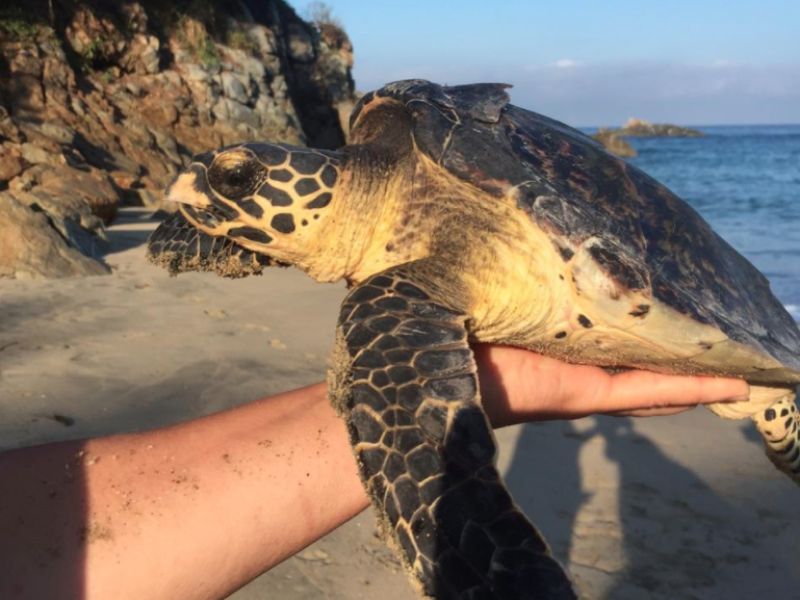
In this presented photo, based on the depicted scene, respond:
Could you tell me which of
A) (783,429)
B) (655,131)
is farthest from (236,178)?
(655,131)

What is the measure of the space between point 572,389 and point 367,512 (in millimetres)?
1291

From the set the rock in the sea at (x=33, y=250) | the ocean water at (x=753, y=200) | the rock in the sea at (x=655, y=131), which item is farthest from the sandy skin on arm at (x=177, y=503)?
the rock in the sea at (x=655, y=131)

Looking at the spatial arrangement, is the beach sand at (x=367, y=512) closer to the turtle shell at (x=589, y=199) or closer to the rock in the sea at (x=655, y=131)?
the turtle shell at (x=589, y=199)

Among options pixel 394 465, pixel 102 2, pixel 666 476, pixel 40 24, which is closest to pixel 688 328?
pixel 394 465

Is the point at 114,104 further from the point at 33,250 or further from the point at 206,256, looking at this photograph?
the point at 206,256

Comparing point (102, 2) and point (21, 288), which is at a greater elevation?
point (102, 2)

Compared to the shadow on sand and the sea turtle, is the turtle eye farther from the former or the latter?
the shadow on sand

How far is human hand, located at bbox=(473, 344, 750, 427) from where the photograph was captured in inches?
80.7

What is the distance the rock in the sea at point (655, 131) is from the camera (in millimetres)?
77688

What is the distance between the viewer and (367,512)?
120 inches

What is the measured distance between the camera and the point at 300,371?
4543mm

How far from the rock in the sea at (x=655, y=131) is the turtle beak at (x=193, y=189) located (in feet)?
269

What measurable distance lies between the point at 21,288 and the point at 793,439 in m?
5.35

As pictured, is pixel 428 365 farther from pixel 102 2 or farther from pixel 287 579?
pixel 102 2
